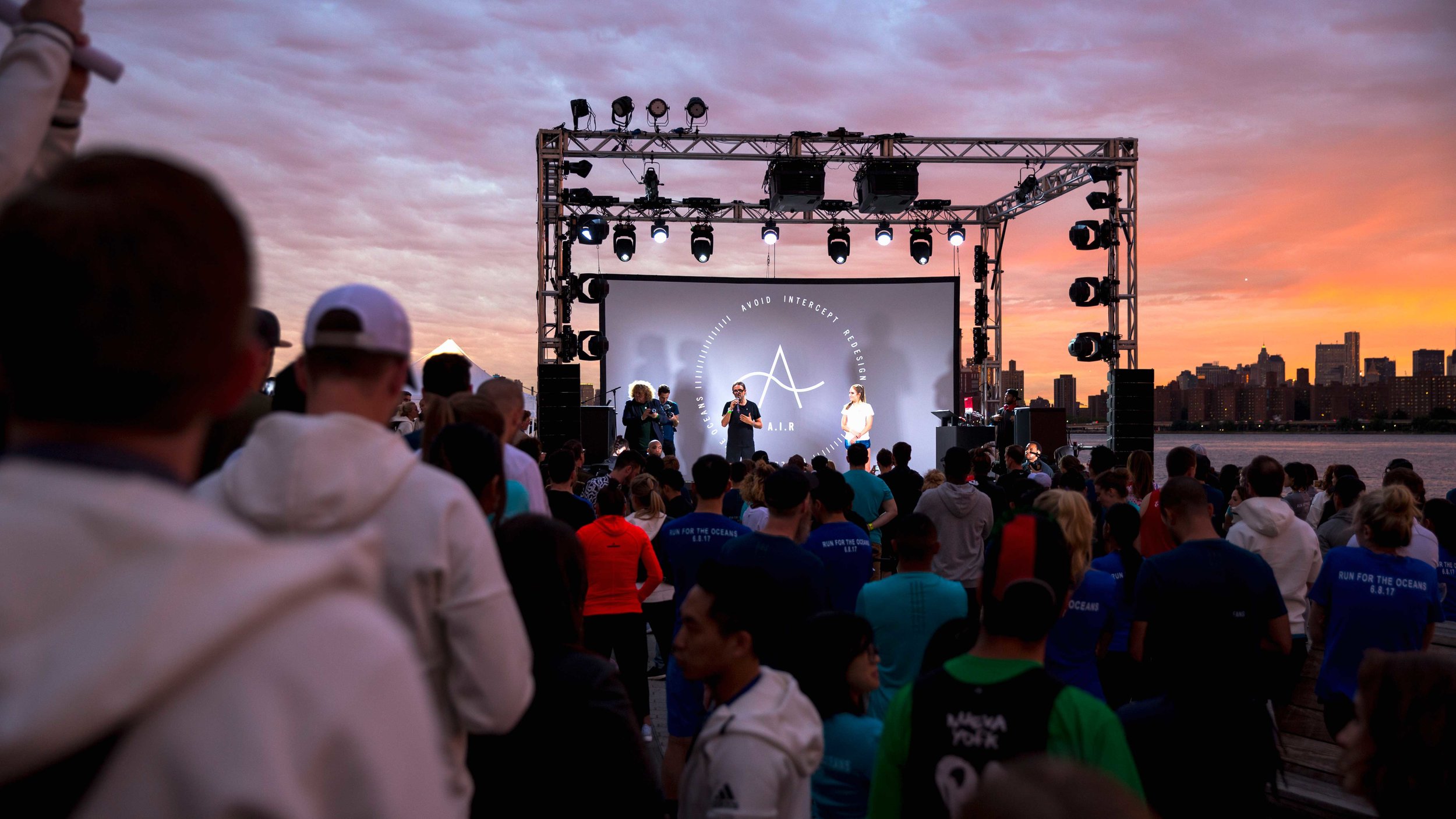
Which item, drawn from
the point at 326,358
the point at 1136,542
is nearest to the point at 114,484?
the point at 326,358

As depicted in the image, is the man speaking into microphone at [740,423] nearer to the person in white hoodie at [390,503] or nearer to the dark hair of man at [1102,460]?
the dark hair of man at [1102,460]

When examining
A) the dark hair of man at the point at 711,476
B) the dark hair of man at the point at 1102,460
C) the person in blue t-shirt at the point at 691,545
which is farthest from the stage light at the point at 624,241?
the dark hair of man at the point at 711,476

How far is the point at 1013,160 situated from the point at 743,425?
5089 millimetres

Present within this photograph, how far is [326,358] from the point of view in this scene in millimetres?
1517

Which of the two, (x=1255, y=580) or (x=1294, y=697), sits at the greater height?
(x=1255, y=580)

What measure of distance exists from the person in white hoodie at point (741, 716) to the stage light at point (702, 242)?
454 inches

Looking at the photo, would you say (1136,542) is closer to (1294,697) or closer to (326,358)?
(1294,697)

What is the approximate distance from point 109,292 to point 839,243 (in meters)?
13.5

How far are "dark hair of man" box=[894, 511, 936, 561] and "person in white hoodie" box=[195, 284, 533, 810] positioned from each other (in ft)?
6.47

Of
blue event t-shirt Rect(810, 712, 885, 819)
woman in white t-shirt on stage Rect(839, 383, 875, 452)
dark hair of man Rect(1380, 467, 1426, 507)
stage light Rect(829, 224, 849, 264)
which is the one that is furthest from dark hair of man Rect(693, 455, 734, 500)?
stage light Rect(829, 224, 849, 264)

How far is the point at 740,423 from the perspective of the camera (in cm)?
1252

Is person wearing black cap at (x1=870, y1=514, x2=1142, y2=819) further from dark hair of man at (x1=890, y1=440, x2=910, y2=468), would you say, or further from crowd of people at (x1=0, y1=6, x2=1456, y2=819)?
dark hair of man at (x1=890, y1=440, x2=910, y2=468)

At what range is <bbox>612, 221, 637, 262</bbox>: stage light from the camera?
44.0ft

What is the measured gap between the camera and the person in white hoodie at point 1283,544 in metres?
4.39
